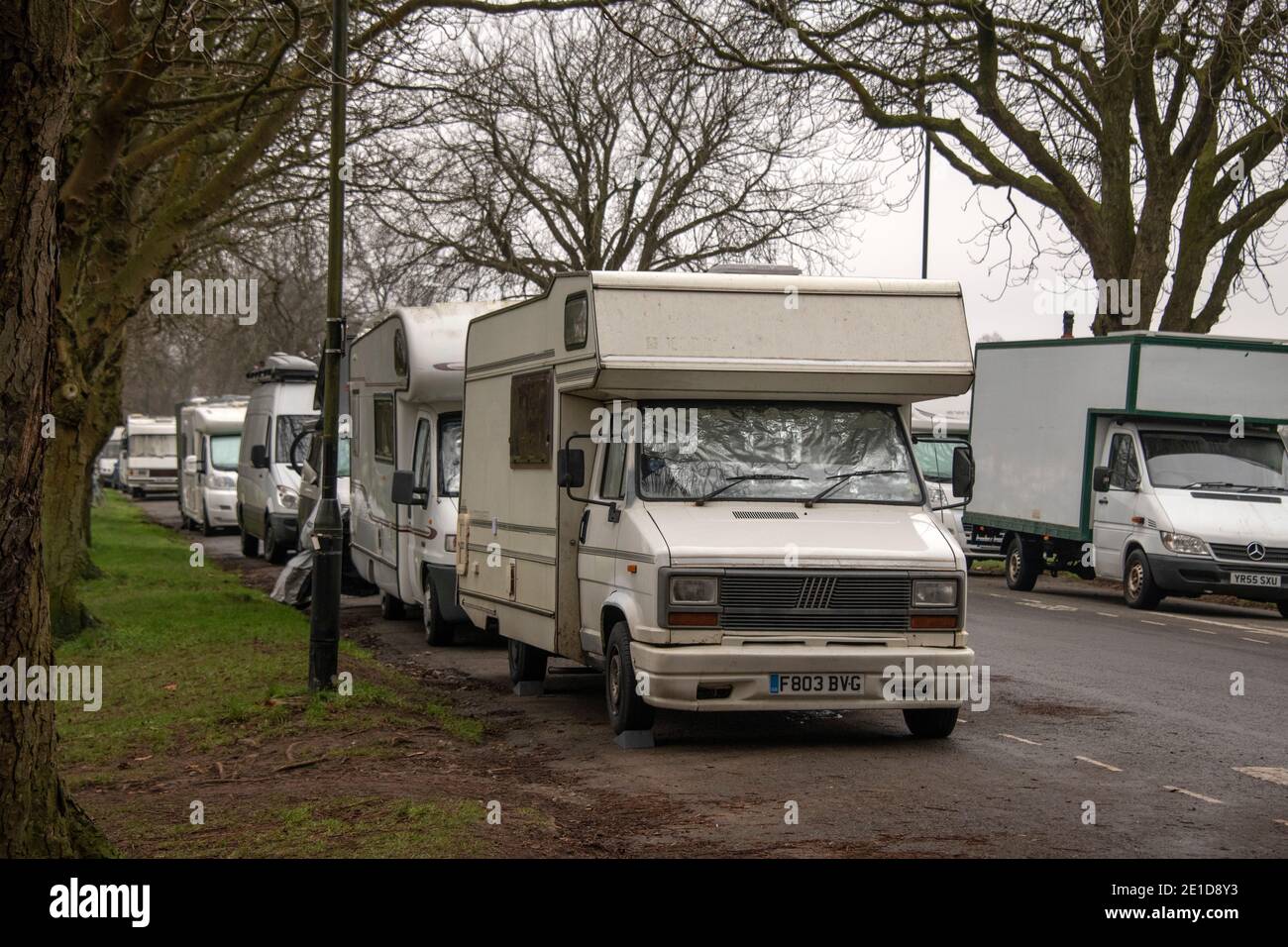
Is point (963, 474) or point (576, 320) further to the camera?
point (963, 474)

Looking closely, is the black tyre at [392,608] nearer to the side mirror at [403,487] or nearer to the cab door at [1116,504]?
the side mirror at [403,487]

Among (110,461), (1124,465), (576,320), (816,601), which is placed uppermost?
(576,320)

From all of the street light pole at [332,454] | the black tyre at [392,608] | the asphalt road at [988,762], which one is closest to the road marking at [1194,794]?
the asphalt road at [988,762]

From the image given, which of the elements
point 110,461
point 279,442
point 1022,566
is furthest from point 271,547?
point 110,461

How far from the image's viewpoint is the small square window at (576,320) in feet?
35.3

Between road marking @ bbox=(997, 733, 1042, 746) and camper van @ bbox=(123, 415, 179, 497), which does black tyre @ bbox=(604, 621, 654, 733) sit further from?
camper van @ bbox=(123, 415, 179, 497)

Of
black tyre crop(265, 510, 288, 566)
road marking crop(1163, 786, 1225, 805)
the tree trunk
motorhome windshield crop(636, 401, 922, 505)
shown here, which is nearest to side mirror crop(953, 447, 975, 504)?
motorhome windshield crop(636, 401, 922, 505)

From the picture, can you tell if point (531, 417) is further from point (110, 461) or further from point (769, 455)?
point (110, 461)

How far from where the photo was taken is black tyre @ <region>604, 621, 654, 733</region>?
10.2 m

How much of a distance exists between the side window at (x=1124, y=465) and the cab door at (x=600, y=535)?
1227 cm

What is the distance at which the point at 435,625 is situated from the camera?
16.3 meters

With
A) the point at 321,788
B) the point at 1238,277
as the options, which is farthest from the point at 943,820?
the point at 1238,277

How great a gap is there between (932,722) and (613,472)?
8.62 ft

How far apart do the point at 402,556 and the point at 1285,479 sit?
451 inches
